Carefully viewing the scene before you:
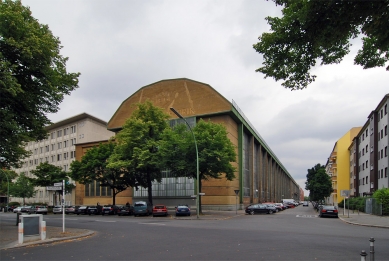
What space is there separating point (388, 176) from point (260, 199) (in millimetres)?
26247

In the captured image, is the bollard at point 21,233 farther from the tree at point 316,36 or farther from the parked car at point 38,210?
the parked car at point 38,210

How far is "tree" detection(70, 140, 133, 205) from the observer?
44.8 metres

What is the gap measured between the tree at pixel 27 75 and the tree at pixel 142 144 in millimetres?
17225

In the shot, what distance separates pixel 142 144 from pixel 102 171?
9.88 metres

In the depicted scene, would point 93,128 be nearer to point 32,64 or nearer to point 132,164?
point 132,164

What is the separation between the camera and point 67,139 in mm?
77625

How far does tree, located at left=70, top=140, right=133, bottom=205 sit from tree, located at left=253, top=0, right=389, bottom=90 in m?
34.9

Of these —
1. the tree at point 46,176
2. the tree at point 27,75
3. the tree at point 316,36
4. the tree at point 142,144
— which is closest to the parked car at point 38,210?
the tree at point 46,176

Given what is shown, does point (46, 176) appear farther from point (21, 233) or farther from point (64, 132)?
point (21, 233)

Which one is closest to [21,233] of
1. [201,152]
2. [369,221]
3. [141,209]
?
[201,152]

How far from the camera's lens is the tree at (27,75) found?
16.6 m

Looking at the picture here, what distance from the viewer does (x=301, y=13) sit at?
30.2 feet

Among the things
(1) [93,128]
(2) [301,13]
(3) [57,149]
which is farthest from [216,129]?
(3) [57,149]

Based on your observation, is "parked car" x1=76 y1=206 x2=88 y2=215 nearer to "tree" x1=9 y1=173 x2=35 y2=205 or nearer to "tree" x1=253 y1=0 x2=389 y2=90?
"tree" x1=9 y1=173 x2=35 y2=205
